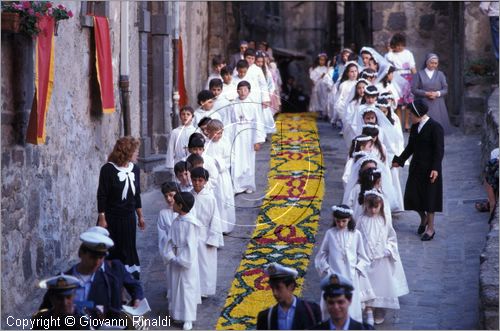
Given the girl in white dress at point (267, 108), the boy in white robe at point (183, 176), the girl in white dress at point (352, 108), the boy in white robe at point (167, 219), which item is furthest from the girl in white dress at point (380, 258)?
the girl in white dress at point (267, 108)

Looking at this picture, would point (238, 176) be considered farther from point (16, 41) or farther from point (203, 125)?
point (16, 41)

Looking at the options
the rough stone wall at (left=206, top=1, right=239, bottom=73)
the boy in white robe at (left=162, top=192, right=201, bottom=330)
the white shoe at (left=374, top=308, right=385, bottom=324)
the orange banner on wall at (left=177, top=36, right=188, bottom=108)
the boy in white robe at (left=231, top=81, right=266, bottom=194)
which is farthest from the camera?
the rough stone wall at (left=206, top=1, right=239, bottom=73)

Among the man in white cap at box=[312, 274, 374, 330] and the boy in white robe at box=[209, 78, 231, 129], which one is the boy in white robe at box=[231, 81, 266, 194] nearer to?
the boy in white robe at box=[209, 78, 231, 129]

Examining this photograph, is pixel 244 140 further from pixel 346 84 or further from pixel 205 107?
pixel 346 84

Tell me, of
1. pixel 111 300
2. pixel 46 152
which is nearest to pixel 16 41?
pixel 46 152

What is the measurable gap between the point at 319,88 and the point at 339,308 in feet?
51.6

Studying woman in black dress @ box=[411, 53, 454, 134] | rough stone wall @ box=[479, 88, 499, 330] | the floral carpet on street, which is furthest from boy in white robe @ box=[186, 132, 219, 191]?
woman in black dress @ box=[411, 53, 454, 134]

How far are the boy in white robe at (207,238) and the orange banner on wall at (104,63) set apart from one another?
8.59 ft

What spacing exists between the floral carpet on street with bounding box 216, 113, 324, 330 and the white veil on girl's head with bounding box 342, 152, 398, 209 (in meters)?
0.79

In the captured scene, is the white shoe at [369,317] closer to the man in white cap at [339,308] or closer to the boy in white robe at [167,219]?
the boy in white robe at [167,219]

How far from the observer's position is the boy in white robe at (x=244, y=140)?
14.3 m

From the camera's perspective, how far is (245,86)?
1512 centimetres

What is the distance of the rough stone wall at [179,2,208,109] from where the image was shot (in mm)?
19969

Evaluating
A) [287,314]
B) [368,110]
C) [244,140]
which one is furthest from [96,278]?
[244,140]
